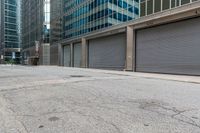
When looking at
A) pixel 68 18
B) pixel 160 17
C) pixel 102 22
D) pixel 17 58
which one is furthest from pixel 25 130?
pixel 17 58

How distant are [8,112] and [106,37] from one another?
92.3 feet

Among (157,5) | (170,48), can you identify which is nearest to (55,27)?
(157,5)

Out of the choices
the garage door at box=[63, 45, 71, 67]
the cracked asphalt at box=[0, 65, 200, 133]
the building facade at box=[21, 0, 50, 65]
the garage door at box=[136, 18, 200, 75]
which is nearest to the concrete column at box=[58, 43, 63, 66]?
the garage door at box=[63, 45, 71, 67]

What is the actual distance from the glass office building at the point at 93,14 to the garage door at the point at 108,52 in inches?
88.9

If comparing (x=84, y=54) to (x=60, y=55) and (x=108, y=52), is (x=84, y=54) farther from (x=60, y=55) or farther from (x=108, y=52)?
(x=60, y=55)

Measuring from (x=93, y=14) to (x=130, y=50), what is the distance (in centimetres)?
1373

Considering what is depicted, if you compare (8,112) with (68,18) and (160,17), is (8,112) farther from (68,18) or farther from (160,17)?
(68,18)

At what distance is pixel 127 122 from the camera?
16.2 ft

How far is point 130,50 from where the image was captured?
2731cm

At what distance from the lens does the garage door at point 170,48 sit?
65.3 ft

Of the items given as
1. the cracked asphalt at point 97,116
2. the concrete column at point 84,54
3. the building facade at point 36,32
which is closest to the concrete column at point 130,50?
the concrete column at point 84,54

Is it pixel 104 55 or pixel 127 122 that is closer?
pixel 127 122

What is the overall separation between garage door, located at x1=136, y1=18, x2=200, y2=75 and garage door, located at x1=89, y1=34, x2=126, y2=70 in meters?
3.30

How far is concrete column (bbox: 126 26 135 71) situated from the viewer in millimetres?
27219
